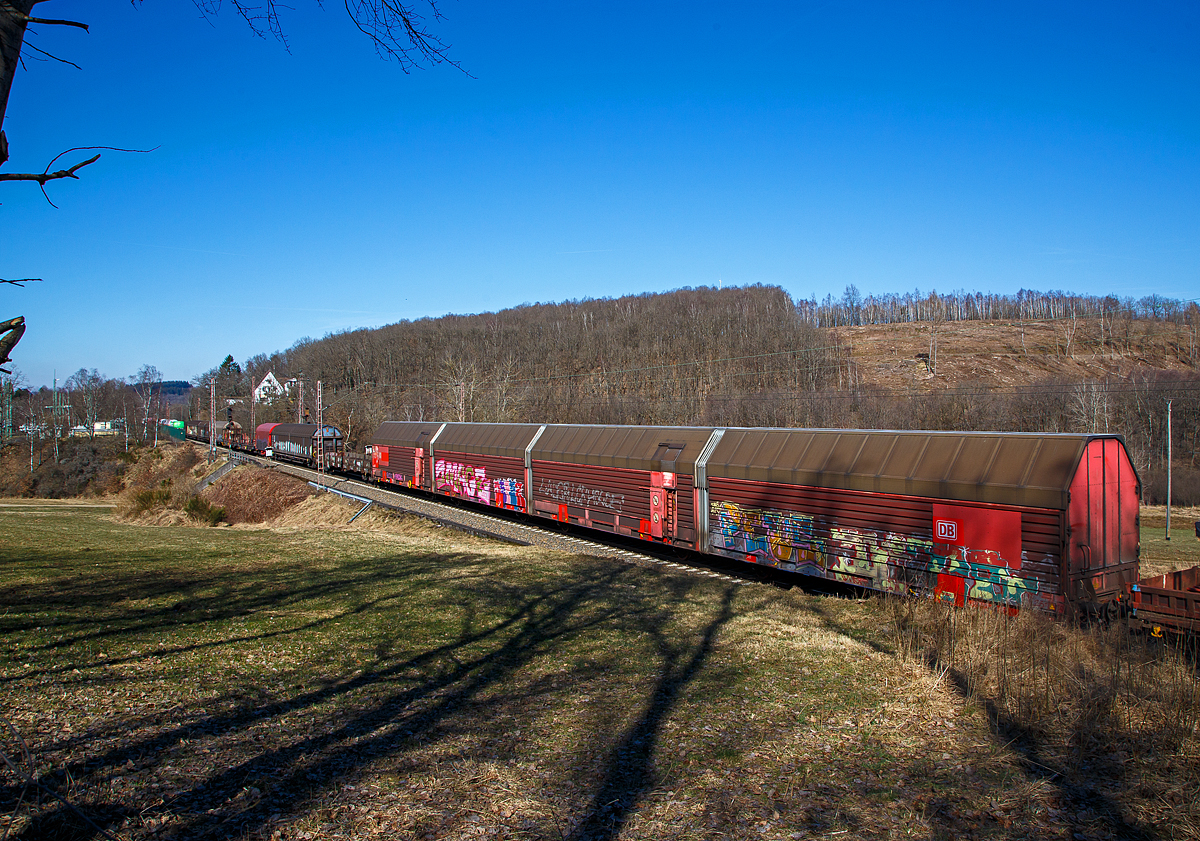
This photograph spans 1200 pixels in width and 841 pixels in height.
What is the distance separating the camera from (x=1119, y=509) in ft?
40.6

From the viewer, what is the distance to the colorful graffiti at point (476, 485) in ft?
86.4

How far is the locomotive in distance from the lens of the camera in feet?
37.5

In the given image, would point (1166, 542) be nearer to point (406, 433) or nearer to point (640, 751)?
point (640, 751)

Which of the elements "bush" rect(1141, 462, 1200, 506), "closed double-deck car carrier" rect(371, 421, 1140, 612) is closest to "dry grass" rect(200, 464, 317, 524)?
"closed double-deck car carrier" rect(371, 421, 1140, 612)

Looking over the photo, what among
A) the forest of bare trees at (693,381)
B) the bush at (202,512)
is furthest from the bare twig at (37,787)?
the forest of bare trees at (693,381)

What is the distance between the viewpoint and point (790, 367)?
83.6m

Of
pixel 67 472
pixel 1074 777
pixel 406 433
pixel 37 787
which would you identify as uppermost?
pixel 406 433

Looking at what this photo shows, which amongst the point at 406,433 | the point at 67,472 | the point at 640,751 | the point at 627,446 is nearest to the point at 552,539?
the point at 627,446

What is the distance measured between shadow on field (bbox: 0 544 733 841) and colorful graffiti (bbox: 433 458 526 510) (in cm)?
1298

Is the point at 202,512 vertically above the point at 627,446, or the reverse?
the point at 627,446

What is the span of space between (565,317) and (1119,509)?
123463 mm

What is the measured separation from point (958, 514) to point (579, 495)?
495 inches

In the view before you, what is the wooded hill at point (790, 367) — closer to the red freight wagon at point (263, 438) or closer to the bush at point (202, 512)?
the red freight wagon at point (263, 438)

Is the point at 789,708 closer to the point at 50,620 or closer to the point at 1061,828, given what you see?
the point at 1061,828
